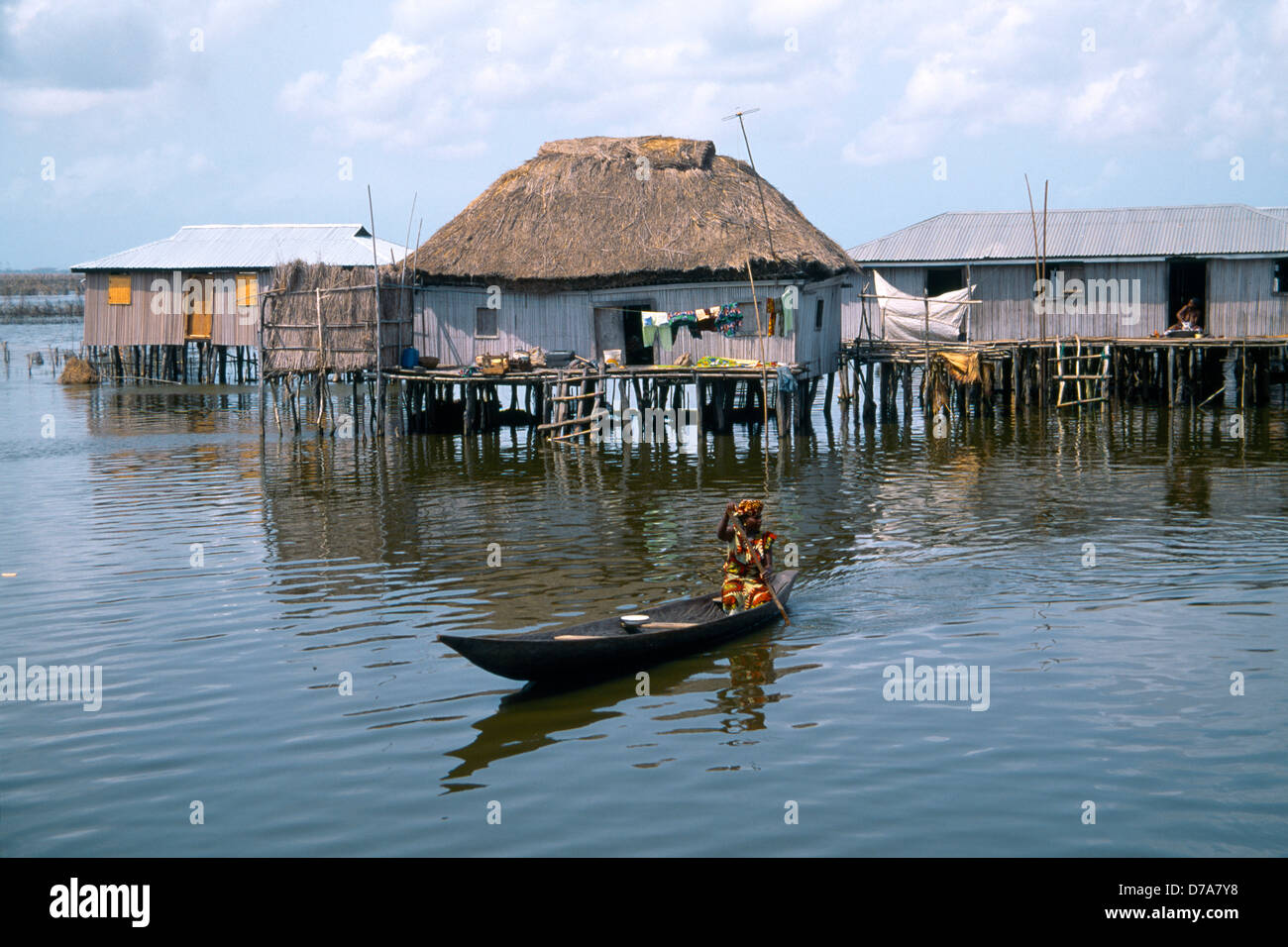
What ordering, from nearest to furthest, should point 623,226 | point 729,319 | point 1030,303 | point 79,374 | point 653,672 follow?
1. point 653,672
2. point 729,319
3. point 623,226
4. point 1030,303
5. point 79,374

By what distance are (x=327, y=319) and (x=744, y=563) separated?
1851cm

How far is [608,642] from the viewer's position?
10.4 meters

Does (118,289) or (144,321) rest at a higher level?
(118,289)

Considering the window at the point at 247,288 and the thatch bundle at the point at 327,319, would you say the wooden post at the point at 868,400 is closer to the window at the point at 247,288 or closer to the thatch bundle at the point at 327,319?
the thatch bundle at the point at 327,319

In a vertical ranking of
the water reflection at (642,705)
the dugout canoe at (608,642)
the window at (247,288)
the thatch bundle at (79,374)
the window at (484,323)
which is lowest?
the water reflection at (642,705)

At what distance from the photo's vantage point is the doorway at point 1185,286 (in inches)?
1312

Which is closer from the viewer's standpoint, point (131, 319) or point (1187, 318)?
point (1187, 318)

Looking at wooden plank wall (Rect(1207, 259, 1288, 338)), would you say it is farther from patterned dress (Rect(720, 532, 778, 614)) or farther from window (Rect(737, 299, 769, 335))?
patterned dress (Rect(720, 532, 778, 614))

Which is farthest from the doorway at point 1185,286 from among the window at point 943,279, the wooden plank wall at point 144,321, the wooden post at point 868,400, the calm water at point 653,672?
the wooden plank wall at point 144,321

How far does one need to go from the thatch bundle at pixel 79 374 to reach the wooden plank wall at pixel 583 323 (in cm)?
2261

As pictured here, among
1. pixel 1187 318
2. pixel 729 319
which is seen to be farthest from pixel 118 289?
pixel 1187 318

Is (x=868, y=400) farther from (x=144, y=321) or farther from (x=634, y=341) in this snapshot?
(x=144, y=321)

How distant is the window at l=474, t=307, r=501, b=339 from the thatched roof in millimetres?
941

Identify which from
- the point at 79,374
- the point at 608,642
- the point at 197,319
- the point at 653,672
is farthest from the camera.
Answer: the point at 79,374
